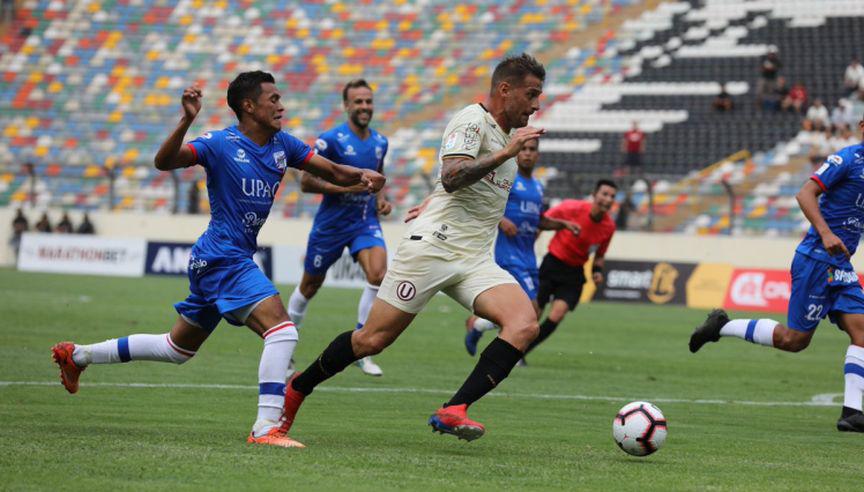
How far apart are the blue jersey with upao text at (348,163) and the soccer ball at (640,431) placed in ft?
19.3

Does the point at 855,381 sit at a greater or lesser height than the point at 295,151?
lesser

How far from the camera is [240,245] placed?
834 centimetres

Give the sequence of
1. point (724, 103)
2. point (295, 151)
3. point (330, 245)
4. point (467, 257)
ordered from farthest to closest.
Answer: point (724, 103), point (330, 245), point (295, 151), point (467, 257)

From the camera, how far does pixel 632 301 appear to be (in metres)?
29.5

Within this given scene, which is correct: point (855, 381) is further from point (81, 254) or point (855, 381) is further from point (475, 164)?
point (81, 254)

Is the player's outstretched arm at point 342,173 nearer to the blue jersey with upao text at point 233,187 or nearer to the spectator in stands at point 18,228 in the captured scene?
the blue jersey with upao text at point 233,187

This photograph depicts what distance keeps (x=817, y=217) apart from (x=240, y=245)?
451 cm

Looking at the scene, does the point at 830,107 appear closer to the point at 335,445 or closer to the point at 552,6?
the point at 552,6

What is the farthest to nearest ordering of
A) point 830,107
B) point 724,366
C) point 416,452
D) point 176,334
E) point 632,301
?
1. point 830,107
2. point 632,301
3. point 724,366
4. point 176,334
5. point 416,452

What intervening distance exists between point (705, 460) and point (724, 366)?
29.2 feet

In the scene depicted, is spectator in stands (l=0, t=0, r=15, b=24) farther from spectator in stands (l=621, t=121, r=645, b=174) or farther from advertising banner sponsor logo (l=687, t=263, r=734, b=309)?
advertising banner sponsor logo (l=687, t=263, r=734, b=309)

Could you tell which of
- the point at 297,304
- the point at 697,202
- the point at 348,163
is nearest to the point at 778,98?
the point at 697,202

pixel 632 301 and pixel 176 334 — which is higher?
pixel 176 334

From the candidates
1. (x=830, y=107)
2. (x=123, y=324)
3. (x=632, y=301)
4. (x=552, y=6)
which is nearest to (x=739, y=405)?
(x=123, y=324)
